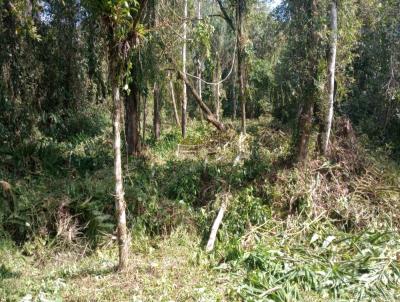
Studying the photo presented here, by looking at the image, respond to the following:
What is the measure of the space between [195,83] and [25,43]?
11.1 meters

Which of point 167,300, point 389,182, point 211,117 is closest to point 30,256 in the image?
point 167,300

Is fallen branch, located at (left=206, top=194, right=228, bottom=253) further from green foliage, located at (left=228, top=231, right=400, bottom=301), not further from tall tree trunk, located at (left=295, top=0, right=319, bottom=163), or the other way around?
tall tree trunk, located at (left=295, top=0, right=319, bottom=163)

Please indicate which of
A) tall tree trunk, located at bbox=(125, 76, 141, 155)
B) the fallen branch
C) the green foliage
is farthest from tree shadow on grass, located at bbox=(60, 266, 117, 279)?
tall tree trunk, located at bbox=(125, 76, 141, 155)

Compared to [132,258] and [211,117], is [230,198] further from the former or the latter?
[211,117]

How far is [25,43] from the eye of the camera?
8062 mm

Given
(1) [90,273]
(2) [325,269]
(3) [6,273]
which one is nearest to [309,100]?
(2) [325,269]

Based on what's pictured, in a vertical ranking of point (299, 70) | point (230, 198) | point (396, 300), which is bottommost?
point (396, 300)

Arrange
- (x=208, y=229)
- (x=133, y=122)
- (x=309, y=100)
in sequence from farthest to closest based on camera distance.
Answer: (x=133, y=122)
(x=309, y=100)
(x=208, y=229)

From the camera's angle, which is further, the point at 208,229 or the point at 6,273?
the point at 208,229

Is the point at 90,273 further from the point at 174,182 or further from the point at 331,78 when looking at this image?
the point at 331,78

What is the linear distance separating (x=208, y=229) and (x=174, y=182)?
4.68 ft

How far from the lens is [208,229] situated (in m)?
6.40

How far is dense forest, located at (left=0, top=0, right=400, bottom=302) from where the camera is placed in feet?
15.7

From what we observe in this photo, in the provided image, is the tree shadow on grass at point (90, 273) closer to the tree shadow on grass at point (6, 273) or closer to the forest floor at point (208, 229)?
the forest floor at point (208, 229)
